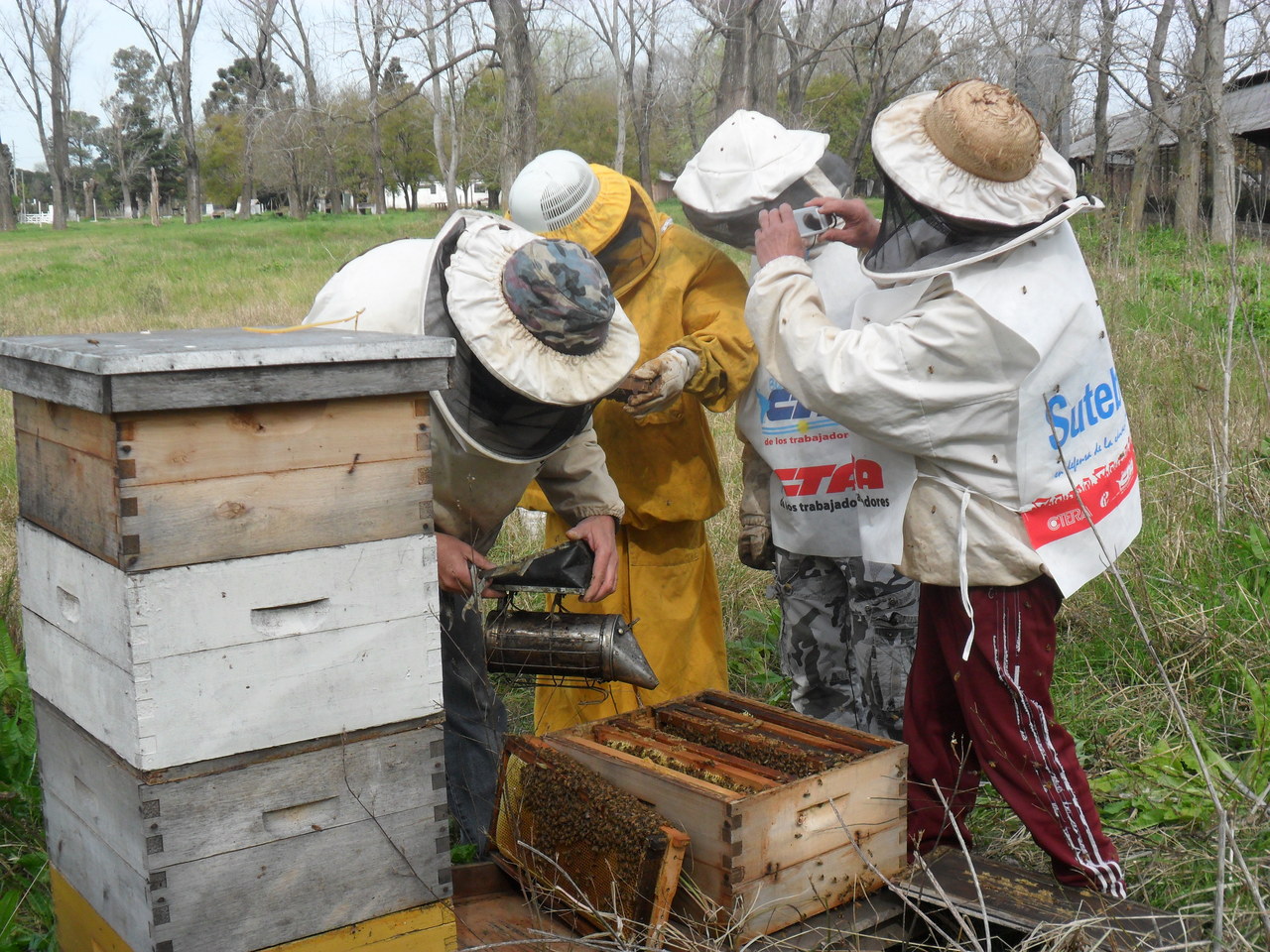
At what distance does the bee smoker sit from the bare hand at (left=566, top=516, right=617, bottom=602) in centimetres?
7

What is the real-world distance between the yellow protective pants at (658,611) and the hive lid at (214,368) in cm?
133

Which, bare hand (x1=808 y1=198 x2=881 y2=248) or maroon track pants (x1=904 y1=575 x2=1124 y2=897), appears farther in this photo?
bare hand (x1=808 y1=198 x2=881 y2=248)

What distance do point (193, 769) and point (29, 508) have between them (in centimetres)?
61

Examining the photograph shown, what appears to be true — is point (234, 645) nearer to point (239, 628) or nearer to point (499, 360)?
point (239, 628)

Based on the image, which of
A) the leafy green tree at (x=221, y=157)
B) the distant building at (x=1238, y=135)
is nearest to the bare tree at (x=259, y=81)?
the leafy green tree at (x=221, y=157)

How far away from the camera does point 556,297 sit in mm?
2111

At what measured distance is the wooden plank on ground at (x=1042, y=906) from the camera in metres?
1.90

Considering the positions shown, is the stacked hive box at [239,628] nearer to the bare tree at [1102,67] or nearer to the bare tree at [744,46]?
the bare tree at [744,46]

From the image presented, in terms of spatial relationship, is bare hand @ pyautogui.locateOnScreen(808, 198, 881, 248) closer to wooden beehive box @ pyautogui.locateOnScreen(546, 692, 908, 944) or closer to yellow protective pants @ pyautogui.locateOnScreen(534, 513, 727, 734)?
yellow protective pants @ pyautogui.locateOnScreen(534, 513, 727, 734)

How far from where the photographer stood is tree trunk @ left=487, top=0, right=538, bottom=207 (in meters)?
9.38

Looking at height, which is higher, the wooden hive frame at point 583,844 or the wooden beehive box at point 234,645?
the wooden beehive box at point 234,645

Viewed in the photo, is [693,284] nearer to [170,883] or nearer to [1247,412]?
[170,883]

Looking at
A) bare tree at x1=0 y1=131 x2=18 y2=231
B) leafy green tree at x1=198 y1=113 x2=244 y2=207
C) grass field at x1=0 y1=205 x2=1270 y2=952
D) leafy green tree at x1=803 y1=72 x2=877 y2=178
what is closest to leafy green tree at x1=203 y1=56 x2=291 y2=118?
leafy green tree at x1=198 y1=113 x2=244 y2=207

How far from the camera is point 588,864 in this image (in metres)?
2.06
